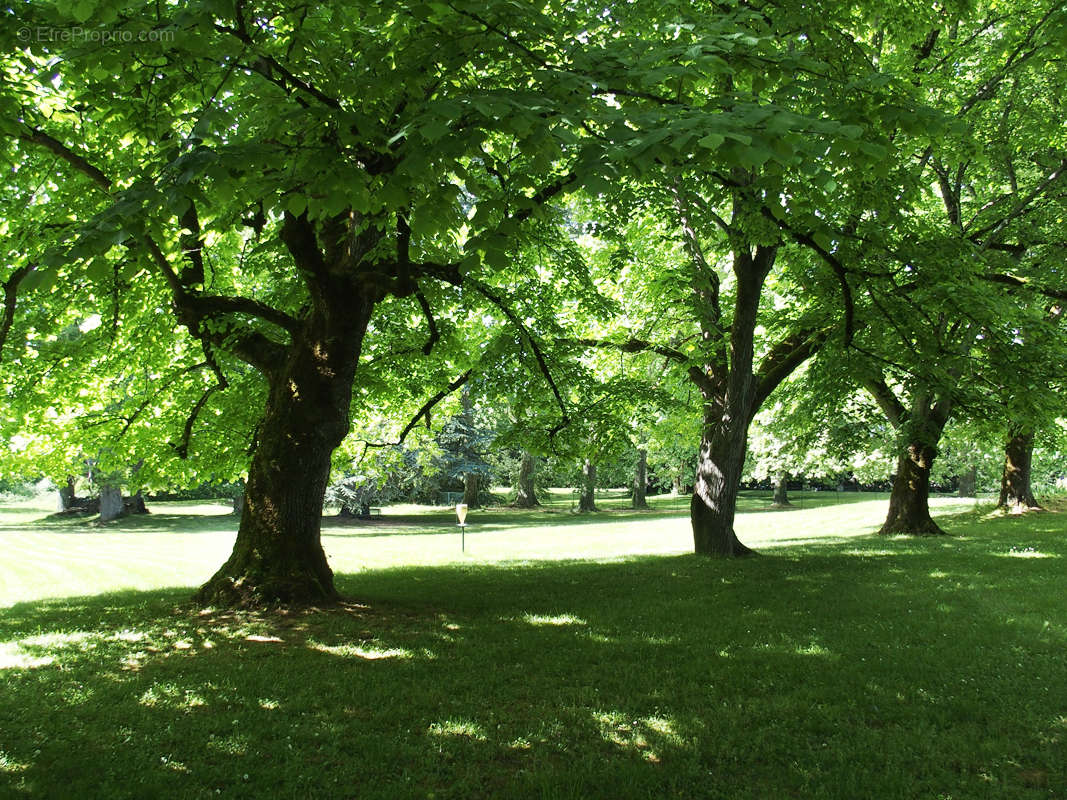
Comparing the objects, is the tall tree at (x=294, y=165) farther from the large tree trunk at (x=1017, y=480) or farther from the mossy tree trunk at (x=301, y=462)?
the large tree trunk at (x=1017, y=480)

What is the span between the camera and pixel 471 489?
129ft

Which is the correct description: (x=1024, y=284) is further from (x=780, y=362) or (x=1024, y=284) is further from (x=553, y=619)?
(x=553, y=619)

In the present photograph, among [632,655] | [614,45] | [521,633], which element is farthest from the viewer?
[521,633]

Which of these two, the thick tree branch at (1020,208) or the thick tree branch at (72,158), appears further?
the thick tree branch at (1020,208)

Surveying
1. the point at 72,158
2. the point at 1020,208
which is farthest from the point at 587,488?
the point at 72,158

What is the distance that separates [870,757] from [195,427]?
35.9 ft

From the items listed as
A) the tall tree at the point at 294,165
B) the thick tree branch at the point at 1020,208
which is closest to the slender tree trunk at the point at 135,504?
the tall tree at the point at 294,165

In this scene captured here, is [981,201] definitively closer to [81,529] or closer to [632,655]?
[632,655]

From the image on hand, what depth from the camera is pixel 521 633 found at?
23.9 feet

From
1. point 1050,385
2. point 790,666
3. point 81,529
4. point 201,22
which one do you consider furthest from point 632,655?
point 81,529

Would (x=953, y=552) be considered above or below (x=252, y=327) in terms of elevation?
below

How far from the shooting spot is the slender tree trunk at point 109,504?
115 feet

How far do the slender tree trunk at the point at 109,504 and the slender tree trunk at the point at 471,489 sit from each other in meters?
17.6

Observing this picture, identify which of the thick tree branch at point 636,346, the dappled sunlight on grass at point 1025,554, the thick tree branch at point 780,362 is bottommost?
the dappled sunlight on grass at point 1025,554
